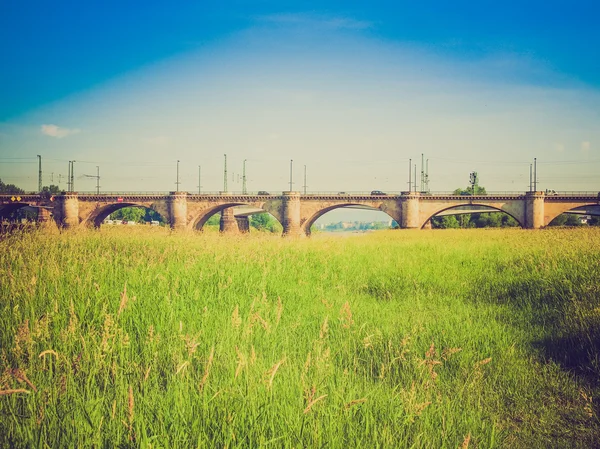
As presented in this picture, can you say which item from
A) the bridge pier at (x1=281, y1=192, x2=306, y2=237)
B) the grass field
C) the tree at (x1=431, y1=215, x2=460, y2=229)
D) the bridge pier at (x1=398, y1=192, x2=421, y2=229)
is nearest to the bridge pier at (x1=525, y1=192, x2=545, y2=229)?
the bridge pier at (x1=398, y1=192, x2=421, y2=229)

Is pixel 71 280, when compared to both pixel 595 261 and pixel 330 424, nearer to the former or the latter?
pixel 330 424

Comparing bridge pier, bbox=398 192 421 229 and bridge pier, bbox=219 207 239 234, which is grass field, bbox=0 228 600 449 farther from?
bridge pier, bbox=219 207 239 234

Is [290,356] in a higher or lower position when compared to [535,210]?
lower

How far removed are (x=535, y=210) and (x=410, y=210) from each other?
12.6 m

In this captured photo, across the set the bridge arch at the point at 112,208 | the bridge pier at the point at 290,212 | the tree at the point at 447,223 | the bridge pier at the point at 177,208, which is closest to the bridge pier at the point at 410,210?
the bridge pier at the point at 290,212

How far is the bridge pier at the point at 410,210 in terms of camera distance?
44875mm

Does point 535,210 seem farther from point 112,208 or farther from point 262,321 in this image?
point 112,208

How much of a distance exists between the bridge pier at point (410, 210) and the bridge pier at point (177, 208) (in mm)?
25676

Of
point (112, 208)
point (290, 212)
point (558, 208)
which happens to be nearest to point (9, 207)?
point (112, 208)

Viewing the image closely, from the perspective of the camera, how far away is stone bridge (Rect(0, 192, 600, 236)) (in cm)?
4297

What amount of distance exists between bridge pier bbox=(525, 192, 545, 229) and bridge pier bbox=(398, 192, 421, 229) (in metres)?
11.3

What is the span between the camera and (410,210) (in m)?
44.9

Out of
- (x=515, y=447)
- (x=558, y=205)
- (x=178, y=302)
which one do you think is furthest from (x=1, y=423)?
(x=558, y=205)

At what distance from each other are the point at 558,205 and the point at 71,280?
48615 mm
